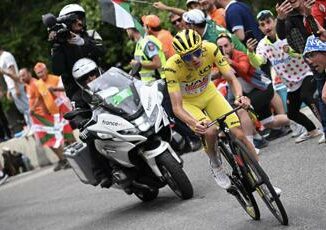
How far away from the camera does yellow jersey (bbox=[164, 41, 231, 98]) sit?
8.72 meters

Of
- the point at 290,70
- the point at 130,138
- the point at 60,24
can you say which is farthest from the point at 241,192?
the point at 290,70

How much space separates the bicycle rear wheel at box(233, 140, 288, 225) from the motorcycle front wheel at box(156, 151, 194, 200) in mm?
1761

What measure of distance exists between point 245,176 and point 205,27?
466 cm

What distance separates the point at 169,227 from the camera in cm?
859

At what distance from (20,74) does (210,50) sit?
28.3 ft

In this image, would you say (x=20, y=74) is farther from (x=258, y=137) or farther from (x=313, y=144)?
(x=313, y=144)

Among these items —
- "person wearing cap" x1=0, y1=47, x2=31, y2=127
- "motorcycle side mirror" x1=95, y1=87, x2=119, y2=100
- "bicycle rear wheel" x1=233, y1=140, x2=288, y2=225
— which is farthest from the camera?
"person wearing cap" x1=0, y1=47, x2=31, y2=127

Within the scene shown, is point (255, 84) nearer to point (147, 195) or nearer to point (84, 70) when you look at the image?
point (147, 195)

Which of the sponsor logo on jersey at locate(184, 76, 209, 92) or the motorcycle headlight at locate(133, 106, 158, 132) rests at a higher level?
the sponsor logo on jersey at locate(184, 76, 209, 92)

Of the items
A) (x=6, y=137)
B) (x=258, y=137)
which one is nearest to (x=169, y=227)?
(x=258, y=137)

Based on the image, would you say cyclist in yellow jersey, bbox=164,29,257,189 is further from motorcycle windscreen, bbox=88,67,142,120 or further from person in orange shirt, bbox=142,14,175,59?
person in orange shirt, bbox=142,14,175,59

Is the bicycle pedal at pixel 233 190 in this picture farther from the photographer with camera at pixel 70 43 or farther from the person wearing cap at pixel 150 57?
the person wearing cap at pixel 150 57

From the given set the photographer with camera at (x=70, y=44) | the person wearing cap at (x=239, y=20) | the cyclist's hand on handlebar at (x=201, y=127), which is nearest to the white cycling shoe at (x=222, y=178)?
the cyclist's hand on handlebar at (x=201, y=127)

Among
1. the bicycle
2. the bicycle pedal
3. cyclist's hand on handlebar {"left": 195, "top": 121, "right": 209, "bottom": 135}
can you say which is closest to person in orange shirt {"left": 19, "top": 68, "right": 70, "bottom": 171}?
the bicycle pedal
